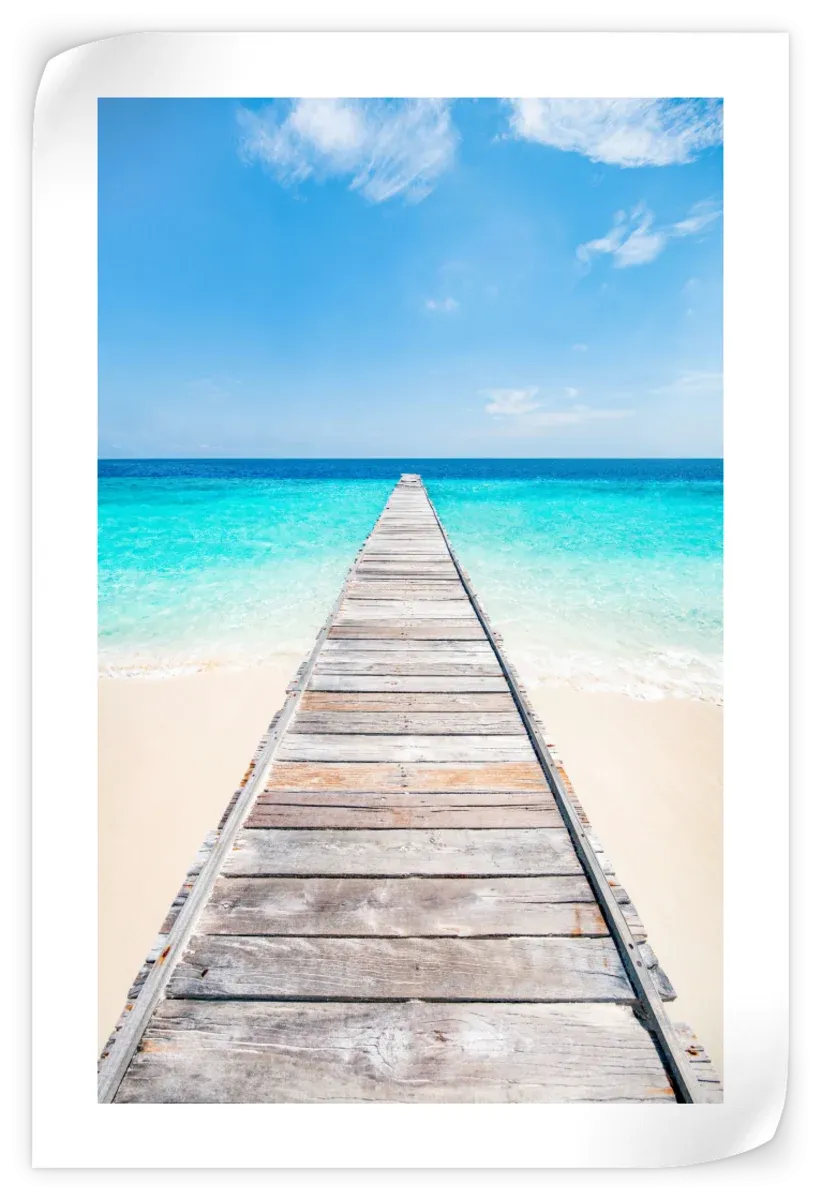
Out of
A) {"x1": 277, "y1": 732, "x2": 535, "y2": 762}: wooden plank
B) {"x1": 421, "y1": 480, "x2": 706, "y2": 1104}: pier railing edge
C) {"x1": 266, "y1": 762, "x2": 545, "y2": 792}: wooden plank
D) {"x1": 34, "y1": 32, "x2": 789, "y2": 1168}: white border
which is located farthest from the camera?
{"x1": 277, "y1": 732, "x2": 535, "y2": 762}: wooden plank

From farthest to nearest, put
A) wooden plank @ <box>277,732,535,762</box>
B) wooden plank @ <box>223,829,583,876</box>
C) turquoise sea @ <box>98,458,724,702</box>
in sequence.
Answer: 1. turquoise sea @ <box>98,458,724,702</box>
2. wooden plank @ <box>277,732,535,762</box>
3. wooden plank @ <box>223,829,583,876</box>

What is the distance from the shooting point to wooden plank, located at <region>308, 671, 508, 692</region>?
1653 millimetres

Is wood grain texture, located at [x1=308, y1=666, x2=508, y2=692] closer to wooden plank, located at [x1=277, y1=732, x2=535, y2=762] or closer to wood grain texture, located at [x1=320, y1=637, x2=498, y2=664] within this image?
wood grain texture, located at [x1=320, y1=637, x2=498, y2=664]

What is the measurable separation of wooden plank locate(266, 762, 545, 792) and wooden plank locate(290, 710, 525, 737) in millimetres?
148

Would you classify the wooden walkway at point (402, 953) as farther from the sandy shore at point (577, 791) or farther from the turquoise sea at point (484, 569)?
the turquoise sea at point (484, 569)

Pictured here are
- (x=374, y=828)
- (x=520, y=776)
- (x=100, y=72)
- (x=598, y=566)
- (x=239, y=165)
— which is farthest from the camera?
(x=598, y=566)

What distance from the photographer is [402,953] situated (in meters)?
0.82

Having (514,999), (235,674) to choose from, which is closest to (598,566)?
(235,674)

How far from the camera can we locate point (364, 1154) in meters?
0.76

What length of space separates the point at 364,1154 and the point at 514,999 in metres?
0.28

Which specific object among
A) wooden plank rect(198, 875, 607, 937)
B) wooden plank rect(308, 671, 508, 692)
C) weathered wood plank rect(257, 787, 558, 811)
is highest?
wooden plank rect(308, 671, 508, 692)

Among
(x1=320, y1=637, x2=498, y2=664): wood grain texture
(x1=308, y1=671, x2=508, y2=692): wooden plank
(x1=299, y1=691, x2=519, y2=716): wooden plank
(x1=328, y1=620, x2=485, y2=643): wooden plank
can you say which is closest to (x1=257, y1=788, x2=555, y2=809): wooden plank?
(x1=299, y1=691, x2=519, y2=716): wooden plank

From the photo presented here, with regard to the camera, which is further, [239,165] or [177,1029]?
[239,165]

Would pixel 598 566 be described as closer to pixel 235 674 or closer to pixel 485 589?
pixel 485 589
